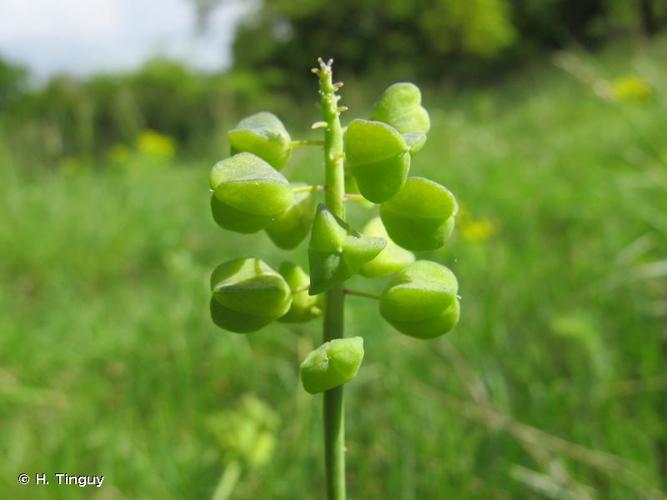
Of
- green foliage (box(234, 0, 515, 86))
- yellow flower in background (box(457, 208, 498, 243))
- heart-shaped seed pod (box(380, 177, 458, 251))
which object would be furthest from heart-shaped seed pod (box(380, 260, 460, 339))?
green foliage (box(234, 0, 515, 86))

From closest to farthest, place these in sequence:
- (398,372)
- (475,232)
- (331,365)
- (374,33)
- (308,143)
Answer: (331,365)
(308,143)
(398,372)
(475,232)
(374,33)

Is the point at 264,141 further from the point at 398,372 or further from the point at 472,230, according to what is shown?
the point at 472,230

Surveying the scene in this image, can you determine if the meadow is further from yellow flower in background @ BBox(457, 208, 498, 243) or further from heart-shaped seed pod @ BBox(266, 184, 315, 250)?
heart-shaped seed pod @ BBox(266, 184, 315, 250)

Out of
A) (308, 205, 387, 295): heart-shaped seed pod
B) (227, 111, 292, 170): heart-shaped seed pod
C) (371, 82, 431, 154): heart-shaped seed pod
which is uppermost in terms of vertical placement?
(371, 82, 431, 154): heart-shaped seed pod

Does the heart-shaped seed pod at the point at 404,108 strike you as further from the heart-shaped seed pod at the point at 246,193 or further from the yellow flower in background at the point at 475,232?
the yellow flower in background at the point at 475,232

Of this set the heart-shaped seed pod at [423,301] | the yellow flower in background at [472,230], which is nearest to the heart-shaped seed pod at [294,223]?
the heart-shaped seed pod at [423,301]

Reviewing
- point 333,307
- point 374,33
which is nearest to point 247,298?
point 333,307

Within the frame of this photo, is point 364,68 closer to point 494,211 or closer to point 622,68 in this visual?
point 622,68
